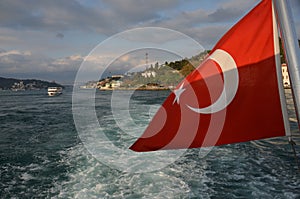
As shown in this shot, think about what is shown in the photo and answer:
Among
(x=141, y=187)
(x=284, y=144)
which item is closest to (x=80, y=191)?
(x=141, y=187)

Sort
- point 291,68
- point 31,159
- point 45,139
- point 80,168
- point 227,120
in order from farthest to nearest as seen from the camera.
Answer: point 45,139, point 31,159, point 80,168, point 227,120, point 291,68

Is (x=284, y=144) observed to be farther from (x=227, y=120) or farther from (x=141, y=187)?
(x=227, y=120)

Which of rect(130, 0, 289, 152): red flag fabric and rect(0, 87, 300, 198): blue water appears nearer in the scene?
rect(130, 0, 289, 152): red flag fabric

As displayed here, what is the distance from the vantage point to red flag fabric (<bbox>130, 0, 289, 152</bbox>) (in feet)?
7.07

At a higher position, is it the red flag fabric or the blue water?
the red flag fabric

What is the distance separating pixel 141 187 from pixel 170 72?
88600mm

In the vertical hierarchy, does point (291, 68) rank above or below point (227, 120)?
above

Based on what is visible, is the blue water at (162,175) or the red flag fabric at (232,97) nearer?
the red flag fabric at (232,97)

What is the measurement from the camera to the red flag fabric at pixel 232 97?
7.07 feet

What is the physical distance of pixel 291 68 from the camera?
1703mm

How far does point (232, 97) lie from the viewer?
7.67 ft

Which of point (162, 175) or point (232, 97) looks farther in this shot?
point (162, 175)

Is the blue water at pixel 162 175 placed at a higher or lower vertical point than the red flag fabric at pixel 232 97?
lower

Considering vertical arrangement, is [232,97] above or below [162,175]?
above
